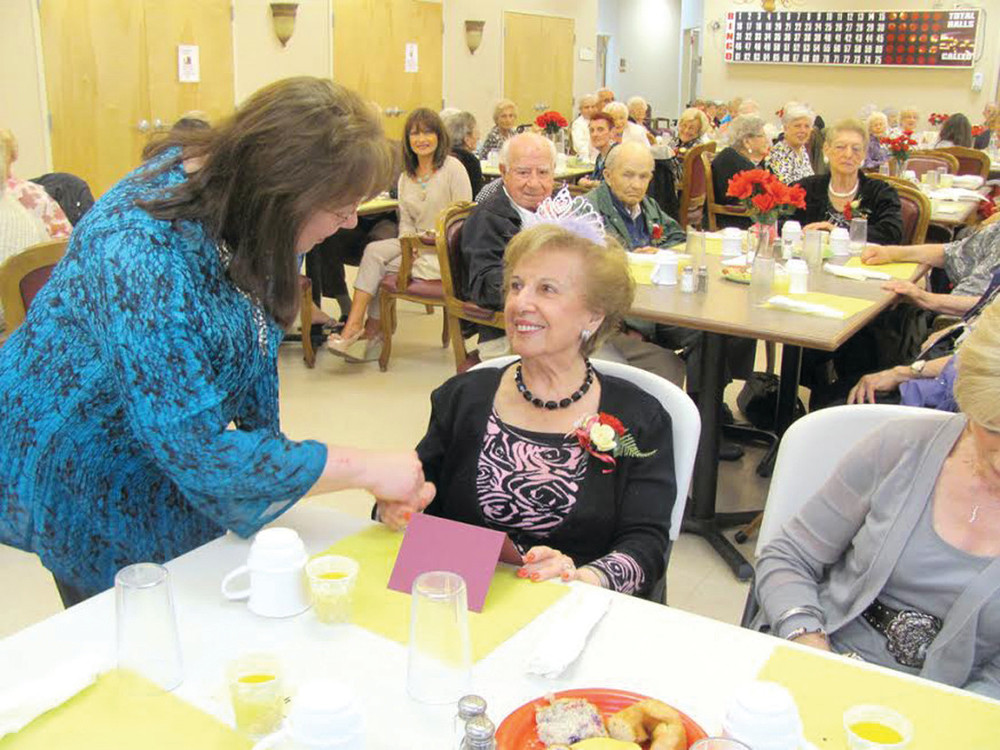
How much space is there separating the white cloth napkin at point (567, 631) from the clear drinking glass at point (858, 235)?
125 inches

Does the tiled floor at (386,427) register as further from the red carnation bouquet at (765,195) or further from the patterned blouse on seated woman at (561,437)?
the patterned blouse on seated woman at (561,437)

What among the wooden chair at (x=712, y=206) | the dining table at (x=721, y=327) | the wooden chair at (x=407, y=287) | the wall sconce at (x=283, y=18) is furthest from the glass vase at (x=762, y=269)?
the wall sconce at (x=283, y=18)

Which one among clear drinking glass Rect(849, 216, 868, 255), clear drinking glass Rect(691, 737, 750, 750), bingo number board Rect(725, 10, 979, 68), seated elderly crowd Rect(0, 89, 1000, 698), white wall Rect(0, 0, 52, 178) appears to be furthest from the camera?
bingo number board Rect(725, 10, 979, 68)

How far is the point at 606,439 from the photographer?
1.81m

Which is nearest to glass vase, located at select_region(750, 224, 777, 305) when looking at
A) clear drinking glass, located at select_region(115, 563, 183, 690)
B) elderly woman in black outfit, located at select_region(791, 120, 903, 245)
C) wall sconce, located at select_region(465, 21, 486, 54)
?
elderly woman in black outfit, located at select_region(791, 120, 903, 245)

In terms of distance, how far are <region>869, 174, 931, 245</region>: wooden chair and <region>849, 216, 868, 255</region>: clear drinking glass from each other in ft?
1.85

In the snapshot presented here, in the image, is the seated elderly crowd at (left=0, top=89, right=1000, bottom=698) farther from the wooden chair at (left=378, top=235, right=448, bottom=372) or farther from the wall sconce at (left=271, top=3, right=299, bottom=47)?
the wall sconce at (left=271, top=3, right=299, bottom=47)

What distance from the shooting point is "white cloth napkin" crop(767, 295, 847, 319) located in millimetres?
3160

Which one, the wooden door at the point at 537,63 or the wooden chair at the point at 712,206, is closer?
the wooden chair at the point at 712,206

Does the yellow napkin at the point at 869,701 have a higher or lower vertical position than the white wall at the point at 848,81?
lower

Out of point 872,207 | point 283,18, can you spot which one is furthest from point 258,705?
point 283,18

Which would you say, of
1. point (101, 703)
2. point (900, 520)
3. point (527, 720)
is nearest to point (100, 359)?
point (101, 703)

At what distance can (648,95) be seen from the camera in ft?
51.0

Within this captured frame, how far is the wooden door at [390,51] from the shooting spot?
8.71 meters
